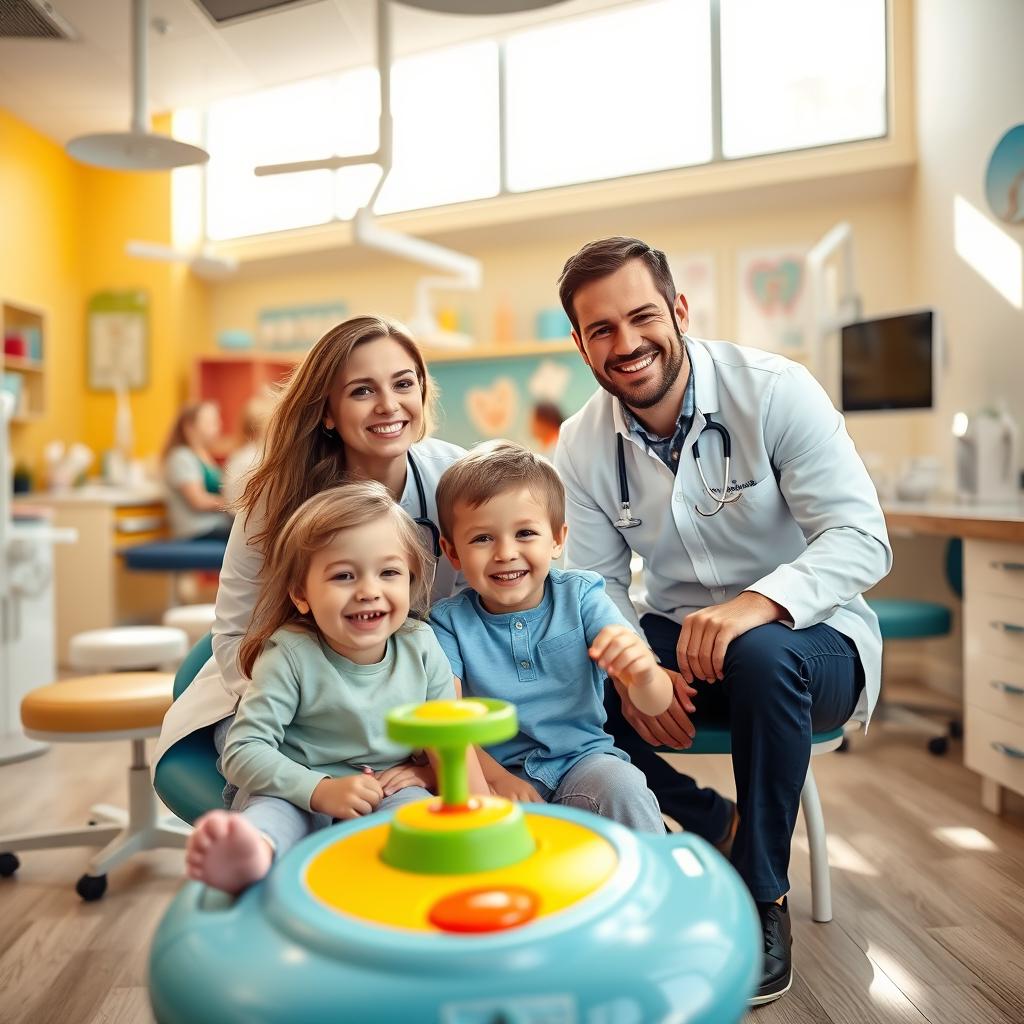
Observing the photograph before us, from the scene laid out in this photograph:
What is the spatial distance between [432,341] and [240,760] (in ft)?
12.1

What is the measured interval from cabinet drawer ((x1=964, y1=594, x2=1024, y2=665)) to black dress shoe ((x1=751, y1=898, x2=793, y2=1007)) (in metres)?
1.21

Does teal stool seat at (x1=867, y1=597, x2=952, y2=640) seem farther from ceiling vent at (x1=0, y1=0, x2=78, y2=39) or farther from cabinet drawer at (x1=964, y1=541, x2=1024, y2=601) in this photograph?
ceiling vent at (x1=0, y1=0, x2=78, y2=39)

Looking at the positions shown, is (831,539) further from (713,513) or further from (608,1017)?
(608,1017)

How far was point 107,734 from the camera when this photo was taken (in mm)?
2211

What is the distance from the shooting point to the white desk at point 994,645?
95.5 inches

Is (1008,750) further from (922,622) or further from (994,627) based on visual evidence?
(922,622)

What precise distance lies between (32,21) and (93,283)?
2105mm

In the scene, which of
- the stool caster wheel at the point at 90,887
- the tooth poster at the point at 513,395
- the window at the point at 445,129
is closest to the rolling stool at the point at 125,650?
the stool caster wheel at the point at 90,887

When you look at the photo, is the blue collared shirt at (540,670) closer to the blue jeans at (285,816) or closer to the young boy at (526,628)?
the young boy at (526,628)

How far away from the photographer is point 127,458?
5.84 meters

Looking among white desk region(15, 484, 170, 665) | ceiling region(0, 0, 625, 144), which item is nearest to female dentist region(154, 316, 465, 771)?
ceiling region(0, 0, 625, 144)

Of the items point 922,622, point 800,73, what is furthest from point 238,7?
point 922,622

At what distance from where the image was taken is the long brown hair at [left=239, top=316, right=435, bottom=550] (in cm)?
164

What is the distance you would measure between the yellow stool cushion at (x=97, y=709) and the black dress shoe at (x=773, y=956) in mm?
1339
